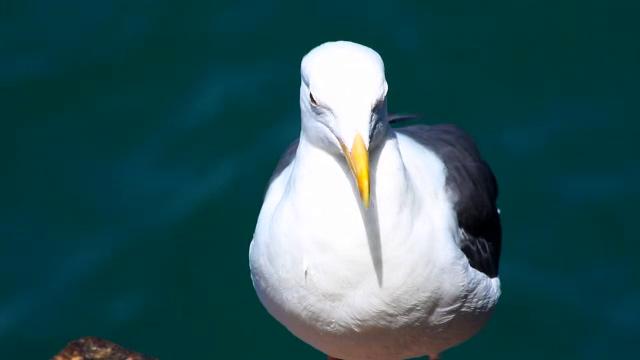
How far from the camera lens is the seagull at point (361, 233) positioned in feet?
14.7

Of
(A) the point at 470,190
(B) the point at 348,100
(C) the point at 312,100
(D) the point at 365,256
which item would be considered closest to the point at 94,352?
(D) the point at 365,256

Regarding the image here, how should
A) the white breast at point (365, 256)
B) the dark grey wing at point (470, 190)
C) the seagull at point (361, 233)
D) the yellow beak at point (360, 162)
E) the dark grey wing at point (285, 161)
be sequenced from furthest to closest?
the dark grey wing at point (285, 161) < the dark grey wing at point (470, 190) < the white breast at point (365, 256) < the seagull at point (361, 233) < the yellow beak at point (360, 162)

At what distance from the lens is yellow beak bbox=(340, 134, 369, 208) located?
14.3 ft

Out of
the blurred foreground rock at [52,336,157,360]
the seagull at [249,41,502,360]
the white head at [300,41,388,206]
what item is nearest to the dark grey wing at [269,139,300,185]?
the seagull at [249,41,502,360]

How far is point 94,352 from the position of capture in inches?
206

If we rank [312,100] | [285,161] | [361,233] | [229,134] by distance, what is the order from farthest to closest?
1. [229,134]
2. [285,161]
3. [361,233]
4. [312,100]

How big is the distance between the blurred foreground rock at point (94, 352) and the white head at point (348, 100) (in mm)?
1261

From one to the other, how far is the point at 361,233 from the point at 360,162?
0.47m

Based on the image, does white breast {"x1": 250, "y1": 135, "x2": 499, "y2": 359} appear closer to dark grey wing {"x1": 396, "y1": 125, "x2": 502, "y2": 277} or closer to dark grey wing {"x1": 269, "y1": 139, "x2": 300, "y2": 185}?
dark grey wing {"x1": 396, "y1": 125, "x2": 502, "y2": 277}

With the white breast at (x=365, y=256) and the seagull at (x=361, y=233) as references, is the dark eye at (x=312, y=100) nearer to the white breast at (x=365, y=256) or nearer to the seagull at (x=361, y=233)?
the seagull at (x=361, y=233)

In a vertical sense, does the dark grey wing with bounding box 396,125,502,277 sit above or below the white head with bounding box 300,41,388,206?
below

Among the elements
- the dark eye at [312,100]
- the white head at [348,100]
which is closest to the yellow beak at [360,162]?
the white head at [348,100]

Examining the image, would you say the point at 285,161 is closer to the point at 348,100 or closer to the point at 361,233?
the point at 361,233

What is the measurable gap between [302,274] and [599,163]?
3.78 metres
